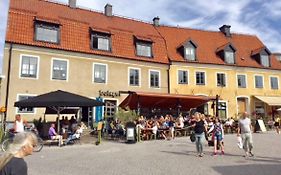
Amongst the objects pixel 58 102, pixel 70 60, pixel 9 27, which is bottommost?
pixel 58 102

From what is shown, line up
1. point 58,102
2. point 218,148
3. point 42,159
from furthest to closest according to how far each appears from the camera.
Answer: point 58,102 < point 218,148 < point 42,159

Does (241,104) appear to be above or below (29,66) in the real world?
below

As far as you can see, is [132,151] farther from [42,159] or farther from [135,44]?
[135,44]

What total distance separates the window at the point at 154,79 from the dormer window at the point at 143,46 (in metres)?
1.62

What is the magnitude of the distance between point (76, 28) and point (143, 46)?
6.29 m

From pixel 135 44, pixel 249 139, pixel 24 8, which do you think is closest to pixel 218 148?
pixel 249 139

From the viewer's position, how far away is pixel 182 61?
3086cm

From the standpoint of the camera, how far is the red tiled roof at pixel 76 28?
2419 centimetres

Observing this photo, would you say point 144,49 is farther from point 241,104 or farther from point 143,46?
point 241,104

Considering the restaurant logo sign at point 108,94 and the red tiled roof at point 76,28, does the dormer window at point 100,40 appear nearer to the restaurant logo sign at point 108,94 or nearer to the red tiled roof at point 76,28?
the red tiled roof at point 76,28

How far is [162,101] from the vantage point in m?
24.8

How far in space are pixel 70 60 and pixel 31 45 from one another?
3172mm

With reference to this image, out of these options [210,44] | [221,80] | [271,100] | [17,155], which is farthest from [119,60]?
[17,155]

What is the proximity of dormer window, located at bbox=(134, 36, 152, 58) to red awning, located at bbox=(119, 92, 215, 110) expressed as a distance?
231 inches
